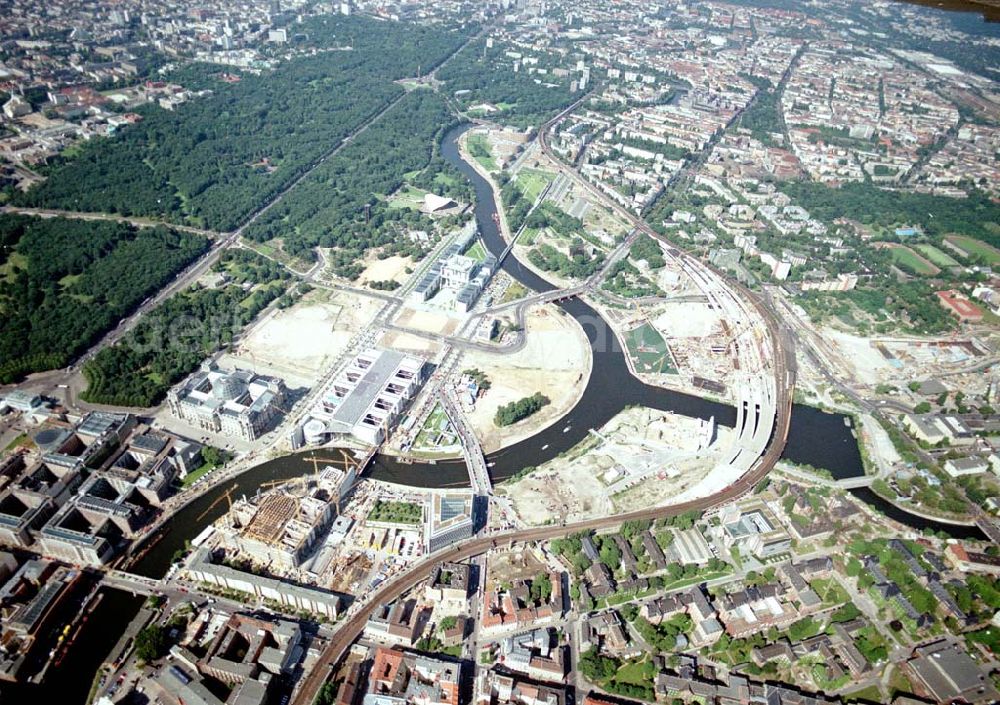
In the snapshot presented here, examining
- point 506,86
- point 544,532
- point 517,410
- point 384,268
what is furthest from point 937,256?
point 506,86

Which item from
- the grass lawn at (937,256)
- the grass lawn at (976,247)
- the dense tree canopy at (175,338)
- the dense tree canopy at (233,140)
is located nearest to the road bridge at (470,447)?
the dense tree canopy at (175,338)

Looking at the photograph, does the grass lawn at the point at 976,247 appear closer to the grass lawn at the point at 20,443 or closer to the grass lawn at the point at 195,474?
the grass lawn at the point at 195,474

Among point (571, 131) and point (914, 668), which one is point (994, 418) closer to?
point (914, 668)

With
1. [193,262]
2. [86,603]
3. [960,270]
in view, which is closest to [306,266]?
[193,262]

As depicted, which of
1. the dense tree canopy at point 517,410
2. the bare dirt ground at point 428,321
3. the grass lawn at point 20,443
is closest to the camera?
the grass lawn at point 20,443

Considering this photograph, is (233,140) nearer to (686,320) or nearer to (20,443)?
(20,443)

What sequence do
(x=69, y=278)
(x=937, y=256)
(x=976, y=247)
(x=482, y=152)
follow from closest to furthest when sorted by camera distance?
(x=69, y=278)
(x=937, y=256)
(x=976, y=247)
(x=482, y=152)
